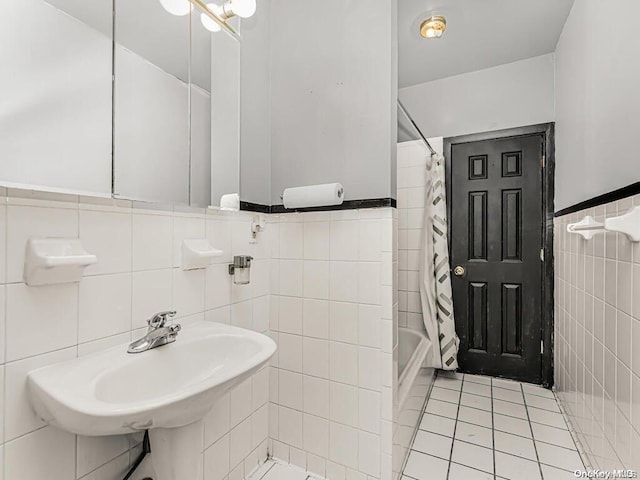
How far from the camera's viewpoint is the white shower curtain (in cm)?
245

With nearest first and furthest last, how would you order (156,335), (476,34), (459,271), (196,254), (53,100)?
(53,100) < (156,335) < (196,254) < (476,34) < (459,271)

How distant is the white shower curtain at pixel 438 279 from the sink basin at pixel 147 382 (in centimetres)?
171

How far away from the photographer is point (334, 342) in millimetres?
1499

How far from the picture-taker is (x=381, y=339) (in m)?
1.40

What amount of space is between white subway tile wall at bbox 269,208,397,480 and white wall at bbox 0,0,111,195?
85 cm

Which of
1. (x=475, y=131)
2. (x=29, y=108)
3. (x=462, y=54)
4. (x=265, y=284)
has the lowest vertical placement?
(x=265, y=284)

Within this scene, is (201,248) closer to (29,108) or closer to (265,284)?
(265,284)

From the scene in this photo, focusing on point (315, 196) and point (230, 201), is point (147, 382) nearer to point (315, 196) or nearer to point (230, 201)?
point (230, 201)

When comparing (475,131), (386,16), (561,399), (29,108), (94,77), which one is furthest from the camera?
(475,131)

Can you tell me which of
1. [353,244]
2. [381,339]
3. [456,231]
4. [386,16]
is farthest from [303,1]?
[456,231]

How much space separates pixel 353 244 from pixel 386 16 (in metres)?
0.97

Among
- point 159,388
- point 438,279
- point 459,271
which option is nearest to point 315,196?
point 159,388

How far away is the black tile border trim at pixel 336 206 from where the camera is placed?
54.8 inches

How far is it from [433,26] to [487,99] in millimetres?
825
